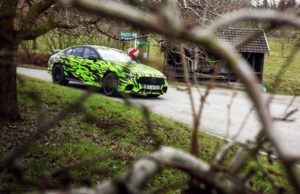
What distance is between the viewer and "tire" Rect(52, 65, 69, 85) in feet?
51.5

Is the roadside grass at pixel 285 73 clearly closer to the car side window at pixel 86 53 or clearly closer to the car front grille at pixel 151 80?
the car front grille at pixel 151 80

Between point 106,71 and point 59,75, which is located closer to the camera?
point 106,71

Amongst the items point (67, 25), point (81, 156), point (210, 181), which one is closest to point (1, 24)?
point (67, 25)

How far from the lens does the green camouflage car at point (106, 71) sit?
44.9ft

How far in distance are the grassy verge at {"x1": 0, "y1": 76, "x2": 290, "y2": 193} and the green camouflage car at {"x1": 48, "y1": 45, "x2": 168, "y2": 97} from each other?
3499mm

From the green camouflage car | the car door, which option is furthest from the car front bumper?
the car door

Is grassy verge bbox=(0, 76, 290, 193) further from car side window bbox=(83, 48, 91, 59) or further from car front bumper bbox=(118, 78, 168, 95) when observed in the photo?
car side window bbox=(83, 48, 91, 59)

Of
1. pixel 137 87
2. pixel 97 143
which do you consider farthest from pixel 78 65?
pixel 97 143

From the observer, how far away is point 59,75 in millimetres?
15969

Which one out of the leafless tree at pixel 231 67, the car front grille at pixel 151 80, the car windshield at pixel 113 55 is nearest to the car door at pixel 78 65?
the car windshield at pixel 113 55

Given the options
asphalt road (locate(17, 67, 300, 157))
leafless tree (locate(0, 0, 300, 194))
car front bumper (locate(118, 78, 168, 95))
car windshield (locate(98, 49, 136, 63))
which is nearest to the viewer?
leafless tree (locate(0, 0, 300, 194))

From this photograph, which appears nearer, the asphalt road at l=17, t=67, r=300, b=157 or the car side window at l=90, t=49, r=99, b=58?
the asphalt road at l=17, t=67, r=300, b=157

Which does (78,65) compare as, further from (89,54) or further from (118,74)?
(118,74)

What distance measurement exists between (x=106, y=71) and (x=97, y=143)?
6.96 meters
